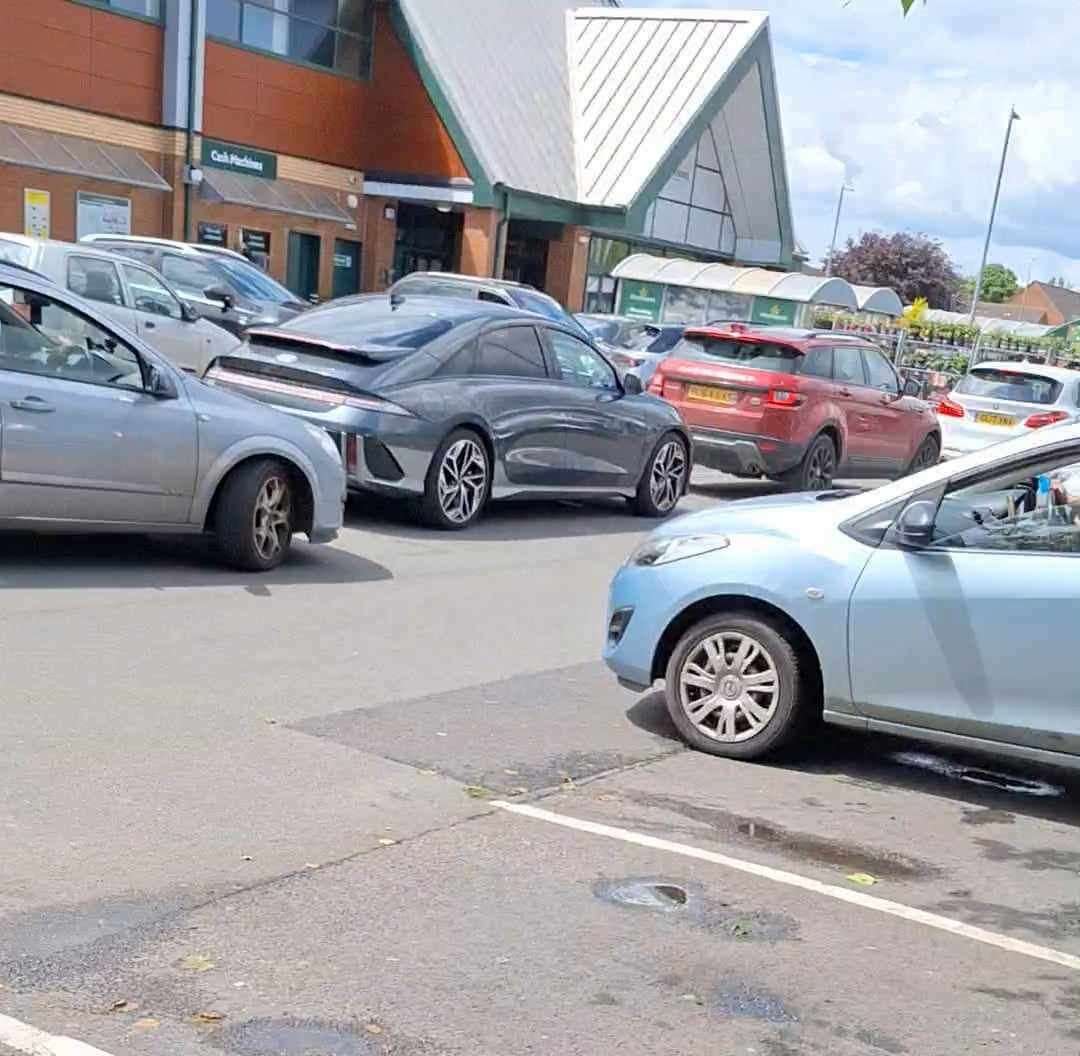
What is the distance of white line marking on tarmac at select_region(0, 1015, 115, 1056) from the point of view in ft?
10.6

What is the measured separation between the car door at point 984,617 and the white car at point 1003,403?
1214cm

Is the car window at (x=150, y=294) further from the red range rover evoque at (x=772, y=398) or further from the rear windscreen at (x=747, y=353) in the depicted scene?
the rear windscreen at (x=747, y=353)

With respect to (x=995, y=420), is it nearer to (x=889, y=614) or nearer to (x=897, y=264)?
(x=889, y=614)

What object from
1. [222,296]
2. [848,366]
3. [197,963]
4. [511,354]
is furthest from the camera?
[222,296]

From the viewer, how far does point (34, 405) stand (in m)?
7.72

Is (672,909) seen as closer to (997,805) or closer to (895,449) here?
(997,805)

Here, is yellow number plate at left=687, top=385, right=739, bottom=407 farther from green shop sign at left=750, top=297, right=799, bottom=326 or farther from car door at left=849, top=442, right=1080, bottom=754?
green shop sign at left=750, top=297, right=799, bottom=326

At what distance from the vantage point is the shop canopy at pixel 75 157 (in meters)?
25.2

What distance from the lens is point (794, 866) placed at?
16.2 ft

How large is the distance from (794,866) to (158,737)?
2461 millimetres

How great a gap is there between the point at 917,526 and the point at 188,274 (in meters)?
13.7

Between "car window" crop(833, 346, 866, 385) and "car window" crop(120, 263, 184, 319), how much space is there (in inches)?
280

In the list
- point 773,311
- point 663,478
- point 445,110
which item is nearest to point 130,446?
point 663,478

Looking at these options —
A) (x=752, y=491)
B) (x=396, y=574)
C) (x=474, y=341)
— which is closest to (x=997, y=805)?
(x=396, y=574)
